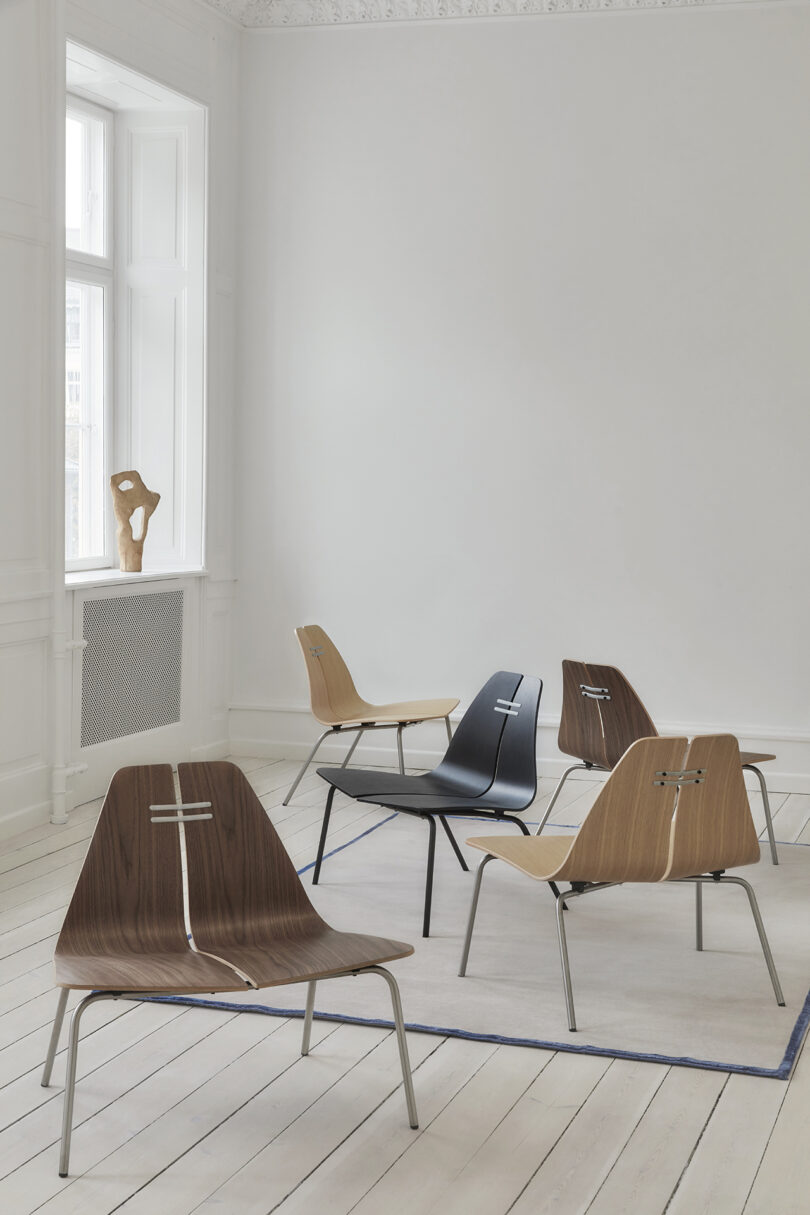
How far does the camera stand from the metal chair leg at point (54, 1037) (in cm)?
255

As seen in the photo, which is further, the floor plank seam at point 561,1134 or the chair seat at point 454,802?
the chair seat at point 454,802

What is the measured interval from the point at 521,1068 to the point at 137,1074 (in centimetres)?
84

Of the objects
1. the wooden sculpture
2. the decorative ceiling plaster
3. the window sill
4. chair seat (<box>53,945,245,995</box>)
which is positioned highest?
the decorative ceiling plaster

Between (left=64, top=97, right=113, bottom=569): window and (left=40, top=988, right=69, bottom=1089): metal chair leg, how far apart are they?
3.41 meters

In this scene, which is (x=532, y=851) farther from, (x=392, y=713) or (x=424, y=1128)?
(x=392, y=713)

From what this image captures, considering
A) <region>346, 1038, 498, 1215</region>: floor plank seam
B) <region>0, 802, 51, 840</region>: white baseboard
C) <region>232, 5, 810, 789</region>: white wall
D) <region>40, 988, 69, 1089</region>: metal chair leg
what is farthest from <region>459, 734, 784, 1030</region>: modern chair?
<region>232, 5, 810, 789</region>: white wall

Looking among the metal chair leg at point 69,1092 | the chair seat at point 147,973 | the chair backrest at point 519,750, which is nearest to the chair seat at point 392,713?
the chair backrest at point 519,750

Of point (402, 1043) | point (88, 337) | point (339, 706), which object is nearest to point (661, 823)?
point (402, 1043)

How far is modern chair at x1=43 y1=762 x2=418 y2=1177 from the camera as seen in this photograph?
2545 millimetres

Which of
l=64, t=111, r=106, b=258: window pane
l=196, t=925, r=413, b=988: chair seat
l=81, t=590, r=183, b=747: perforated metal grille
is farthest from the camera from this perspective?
l=64, t=111, r=106, b=258: window pane

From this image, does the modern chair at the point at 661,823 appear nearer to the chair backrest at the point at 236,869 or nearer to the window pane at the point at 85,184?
the chair backrest at the point at 236,869

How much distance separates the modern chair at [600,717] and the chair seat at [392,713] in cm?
83

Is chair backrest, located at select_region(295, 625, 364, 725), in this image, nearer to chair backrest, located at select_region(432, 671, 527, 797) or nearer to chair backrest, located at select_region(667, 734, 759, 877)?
chair backrest, located at select_region(432, 671, 527, 797)

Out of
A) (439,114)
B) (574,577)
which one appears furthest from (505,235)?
(574,577)
